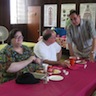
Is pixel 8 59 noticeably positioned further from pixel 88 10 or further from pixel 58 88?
pixel 88 10

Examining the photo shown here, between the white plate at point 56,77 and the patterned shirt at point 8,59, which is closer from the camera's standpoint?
the white plate at point 56,77

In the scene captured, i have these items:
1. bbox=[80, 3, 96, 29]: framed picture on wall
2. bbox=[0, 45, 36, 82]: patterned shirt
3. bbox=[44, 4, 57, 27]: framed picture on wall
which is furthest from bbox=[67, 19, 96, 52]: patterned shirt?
bbox=[44, 4, 57, 27]: framed picture on wall

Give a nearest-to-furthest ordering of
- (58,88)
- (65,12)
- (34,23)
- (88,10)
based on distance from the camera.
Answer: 1. (58,88)
2. (88,10)
3. (65,12)
4. (34,23)

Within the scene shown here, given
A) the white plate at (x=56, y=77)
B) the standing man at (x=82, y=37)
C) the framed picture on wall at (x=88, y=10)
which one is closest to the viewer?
the white plate at (x=56, y=77)

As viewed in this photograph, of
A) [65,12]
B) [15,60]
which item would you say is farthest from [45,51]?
[65,12]

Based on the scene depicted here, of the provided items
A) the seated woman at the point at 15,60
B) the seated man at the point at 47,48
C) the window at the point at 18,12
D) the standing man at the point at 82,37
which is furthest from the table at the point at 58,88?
the window at the point at 18,12

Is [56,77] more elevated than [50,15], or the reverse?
[50,15]

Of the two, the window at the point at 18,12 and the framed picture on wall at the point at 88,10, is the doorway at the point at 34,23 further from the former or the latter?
the framed picture on wall at the point at 88,10

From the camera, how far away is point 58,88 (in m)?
1.69

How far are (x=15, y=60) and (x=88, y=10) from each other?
4.96 meters

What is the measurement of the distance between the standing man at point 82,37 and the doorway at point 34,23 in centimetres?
469

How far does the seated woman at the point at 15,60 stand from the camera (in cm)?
210

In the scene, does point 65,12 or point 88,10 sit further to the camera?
point 65,12

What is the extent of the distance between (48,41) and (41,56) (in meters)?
0.22
